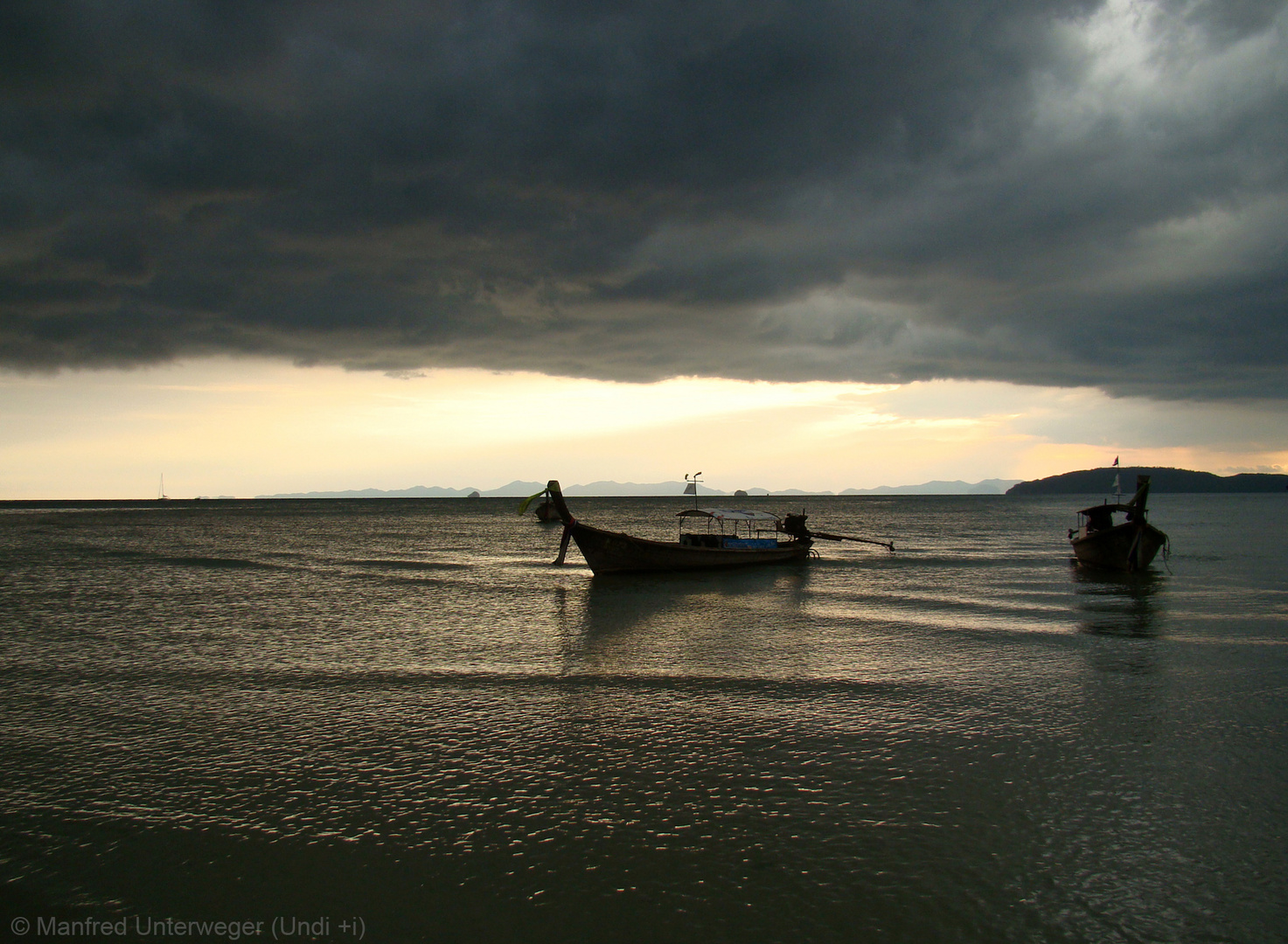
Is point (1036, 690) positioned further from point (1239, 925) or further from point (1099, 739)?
point (1239, 925)

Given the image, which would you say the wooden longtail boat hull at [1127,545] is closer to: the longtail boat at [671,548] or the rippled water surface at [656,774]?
the rippled water surface at [656,774]

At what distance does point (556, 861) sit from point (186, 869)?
4.31 m

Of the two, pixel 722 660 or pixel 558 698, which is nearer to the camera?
pixel 558 698

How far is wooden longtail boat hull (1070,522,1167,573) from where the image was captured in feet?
137

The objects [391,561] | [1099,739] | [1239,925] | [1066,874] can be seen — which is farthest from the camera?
[391,561]

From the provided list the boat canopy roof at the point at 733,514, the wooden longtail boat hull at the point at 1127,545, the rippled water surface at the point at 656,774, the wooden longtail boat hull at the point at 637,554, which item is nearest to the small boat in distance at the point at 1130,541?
the wooden longtail boat hull at the point at 1127,545

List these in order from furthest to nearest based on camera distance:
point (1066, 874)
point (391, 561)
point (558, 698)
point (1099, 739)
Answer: point (391, 561), point (558, 698), point (1099, 739), point (1066, 874)

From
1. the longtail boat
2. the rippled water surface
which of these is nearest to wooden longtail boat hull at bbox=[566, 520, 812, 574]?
the longtail boat

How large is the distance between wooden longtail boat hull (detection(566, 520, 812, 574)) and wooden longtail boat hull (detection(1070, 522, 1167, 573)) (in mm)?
20634

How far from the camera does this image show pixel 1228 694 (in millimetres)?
16766

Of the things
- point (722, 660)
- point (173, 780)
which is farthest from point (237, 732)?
point (722, 660)

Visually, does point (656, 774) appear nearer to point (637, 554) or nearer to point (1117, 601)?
point (1117, 601)

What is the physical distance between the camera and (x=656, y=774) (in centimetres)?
1182

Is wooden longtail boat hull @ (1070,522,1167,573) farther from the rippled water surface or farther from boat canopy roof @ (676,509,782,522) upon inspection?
boat canopy roof @ (676,509,782,522)
